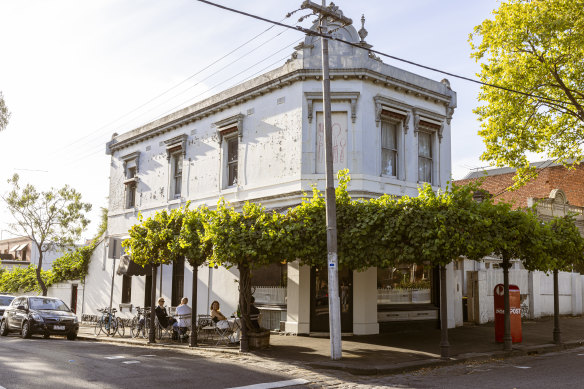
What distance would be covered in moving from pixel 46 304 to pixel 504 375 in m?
15.4

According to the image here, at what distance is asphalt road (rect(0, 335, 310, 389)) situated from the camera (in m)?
9.23

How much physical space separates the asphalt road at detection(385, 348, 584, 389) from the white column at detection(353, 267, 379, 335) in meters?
4.45

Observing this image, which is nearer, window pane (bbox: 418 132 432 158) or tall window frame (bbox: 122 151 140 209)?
window pane (bbox: 418 132 432 158)

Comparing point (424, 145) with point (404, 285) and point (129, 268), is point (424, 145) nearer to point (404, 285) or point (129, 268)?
point (404, 285)

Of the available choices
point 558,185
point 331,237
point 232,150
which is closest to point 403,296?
point 331,237

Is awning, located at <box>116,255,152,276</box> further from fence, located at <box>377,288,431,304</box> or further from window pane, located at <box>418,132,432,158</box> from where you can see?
window pane, located at <box>418,132,432,158</box>

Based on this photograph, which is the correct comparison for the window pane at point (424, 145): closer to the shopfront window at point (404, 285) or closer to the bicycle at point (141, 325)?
the shopfront window at point (404, 285)

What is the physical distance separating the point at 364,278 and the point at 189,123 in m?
9.52

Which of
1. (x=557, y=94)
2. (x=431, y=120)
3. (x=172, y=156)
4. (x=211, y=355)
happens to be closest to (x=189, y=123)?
(x=172, y=156)

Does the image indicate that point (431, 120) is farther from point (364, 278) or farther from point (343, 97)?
point (364, 278)

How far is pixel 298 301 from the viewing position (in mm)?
16328

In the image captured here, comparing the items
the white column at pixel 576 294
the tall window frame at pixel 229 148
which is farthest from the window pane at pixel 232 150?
the white column at pixel 576 294

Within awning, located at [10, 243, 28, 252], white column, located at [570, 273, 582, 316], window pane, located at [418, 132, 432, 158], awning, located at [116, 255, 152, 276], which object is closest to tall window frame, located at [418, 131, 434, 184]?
window pane, located at [418, 132, 432, 158]

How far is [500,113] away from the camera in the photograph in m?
18.5
